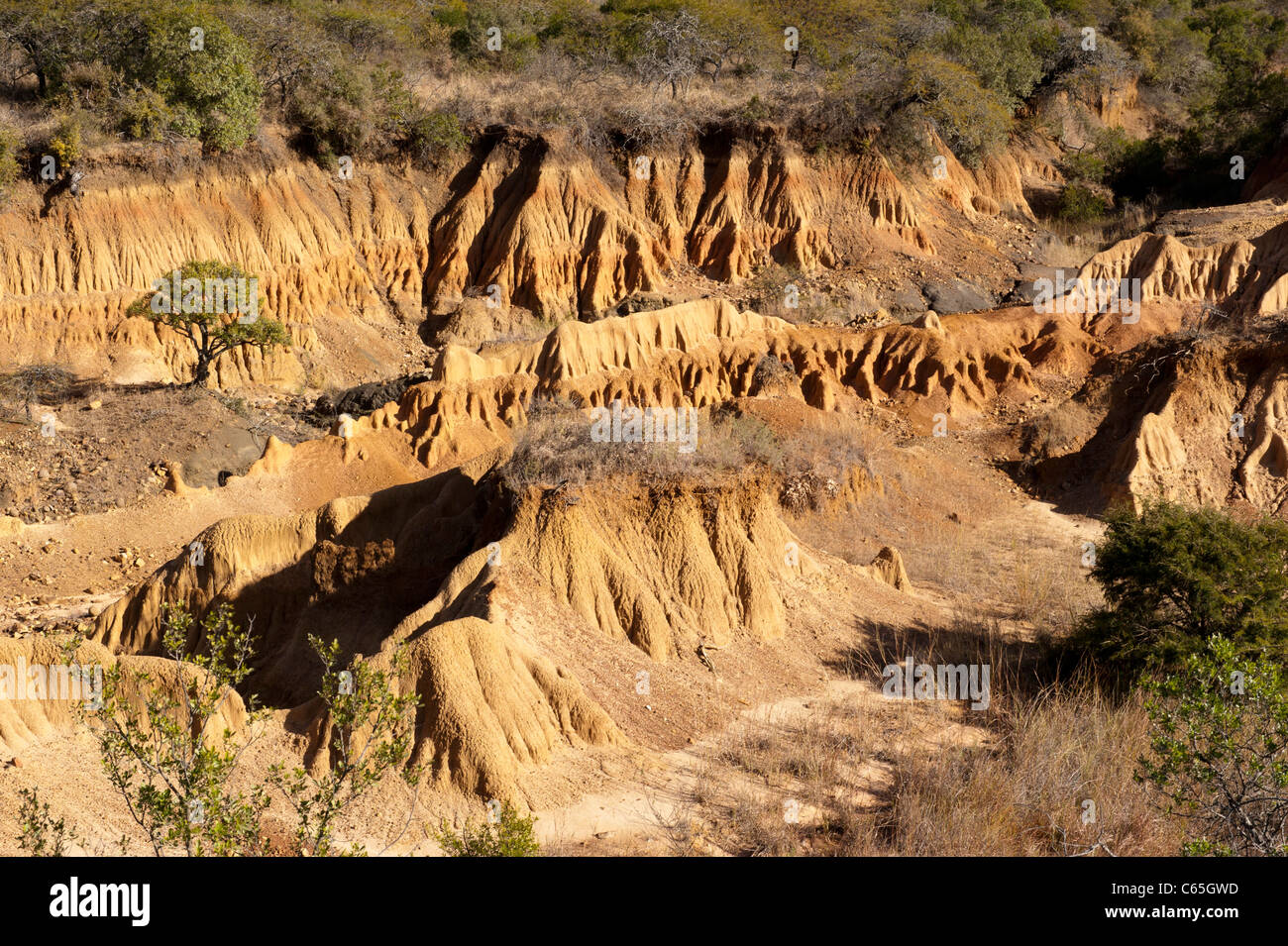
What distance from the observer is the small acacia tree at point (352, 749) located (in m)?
8.52

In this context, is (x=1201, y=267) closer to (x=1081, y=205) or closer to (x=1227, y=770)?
(x=1081, y=205)

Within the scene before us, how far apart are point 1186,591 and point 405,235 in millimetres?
30855

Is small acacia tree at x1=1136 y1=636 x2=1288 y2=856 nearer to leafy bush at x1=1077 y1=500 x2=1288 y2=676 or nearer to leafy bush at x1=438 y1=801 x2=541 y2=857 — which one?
leafy bush at x1=1077 y1=500 x2=1288 y2=676

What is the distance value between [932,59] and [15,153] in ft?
104

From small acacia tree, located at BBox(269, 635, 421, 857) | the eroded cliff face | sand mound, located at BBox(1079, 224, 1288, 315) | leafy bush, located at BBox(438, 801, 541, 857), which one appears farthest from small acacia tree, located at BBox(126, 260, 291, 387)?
sand mound, located at BBox(1079, 224, 1288, 315)

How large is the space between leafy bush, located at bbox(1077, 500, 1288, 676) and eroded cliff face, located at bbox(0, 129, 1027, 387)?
24.5m

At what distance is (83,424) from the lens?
26656mm

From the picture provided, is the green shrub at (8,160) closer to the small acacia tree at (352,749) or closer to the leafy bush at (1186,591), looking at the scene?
the small acacia tree at (352,749)

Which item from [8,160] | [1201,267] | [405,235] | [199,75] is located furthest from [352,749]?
[405,235]

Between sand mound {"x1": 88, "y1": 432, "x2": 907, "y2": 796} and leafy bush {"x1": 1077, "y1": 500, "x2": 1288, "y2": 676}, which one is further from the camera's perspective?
leafy bush {"x1": 1077, "y1": 500, "x2": 1288, "y2": 676}

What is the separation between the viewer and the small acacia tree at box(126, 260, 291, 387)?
30000mm

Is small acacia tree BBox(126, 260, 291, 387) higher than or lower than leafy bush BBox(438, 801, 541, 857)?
higher

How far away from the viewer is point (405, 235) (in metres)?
40.2

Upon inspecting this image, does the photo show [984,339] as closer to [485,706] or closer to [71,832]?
[485,706]
